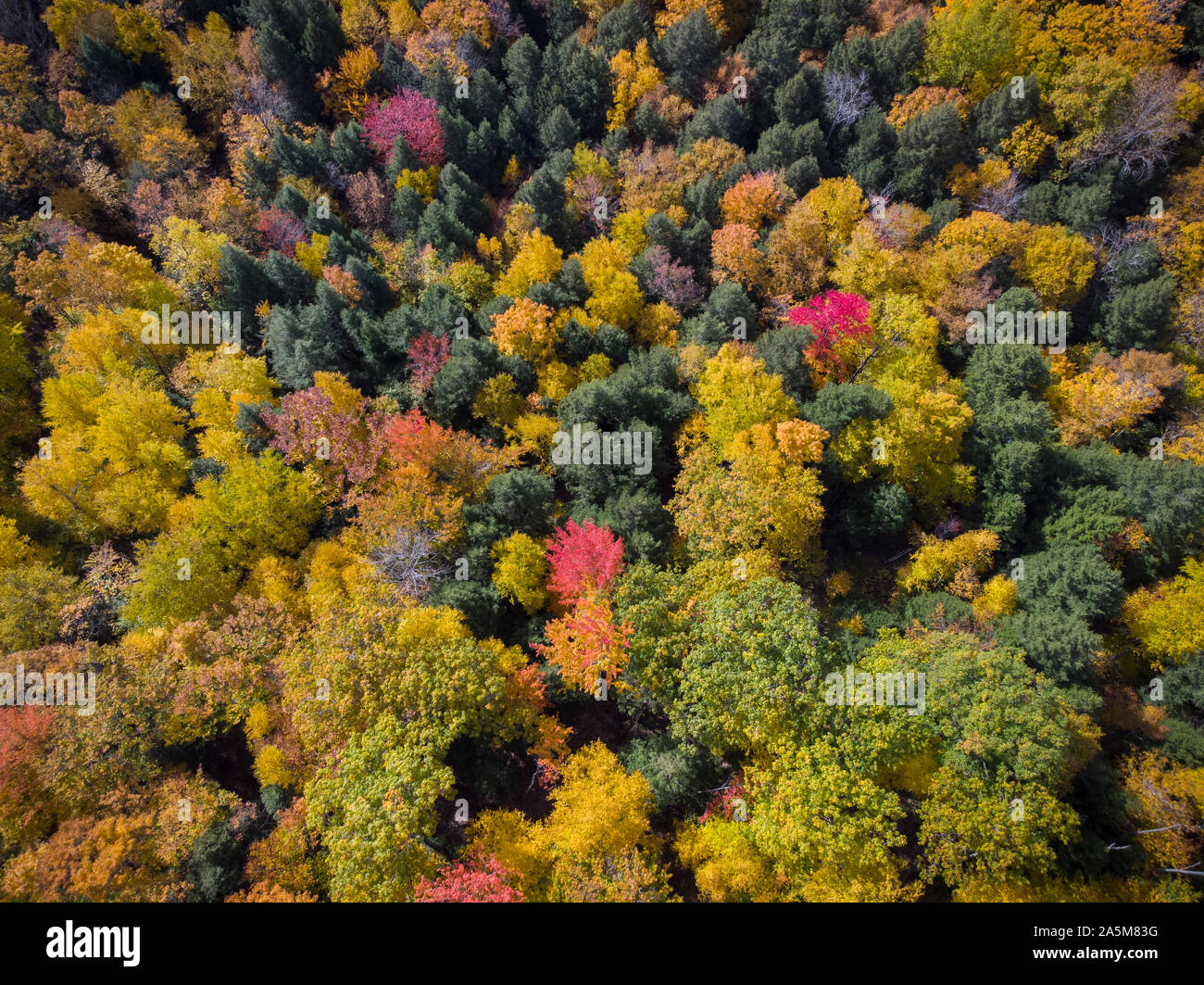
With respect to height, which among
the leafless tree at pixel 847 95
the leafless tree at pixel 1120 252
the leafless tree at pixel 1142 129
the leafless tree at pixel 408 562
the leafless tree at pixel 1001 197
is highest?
the leafless tree at pixel 847 95

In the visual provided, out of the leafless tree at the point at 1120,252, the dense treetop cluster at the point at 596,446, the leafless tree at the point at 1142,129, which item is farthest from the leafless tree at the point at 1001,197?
the leafless tree at the point at 1120,252

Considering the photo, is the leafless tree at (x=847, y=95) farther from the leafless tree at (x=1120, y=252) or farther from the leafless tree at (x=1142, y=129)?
the leafless tree at (x=1120, y=252)

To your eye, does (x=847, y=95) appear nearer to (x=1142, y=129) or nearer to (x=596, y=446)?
(x=1142, y=129)

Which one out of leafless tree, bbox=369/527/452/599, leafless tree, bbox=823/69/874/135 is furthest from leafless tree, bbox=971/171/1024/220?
leafless tree, bbox=369/527/452/599

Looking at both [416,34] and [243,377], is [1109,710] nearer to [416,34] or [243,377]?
[243,377]

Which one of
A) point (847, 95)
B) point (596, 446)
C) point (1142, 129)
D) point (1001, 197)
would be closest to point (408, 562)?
point (596, 446)

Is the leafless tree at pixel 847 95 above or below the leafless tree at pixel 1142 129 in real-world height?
above

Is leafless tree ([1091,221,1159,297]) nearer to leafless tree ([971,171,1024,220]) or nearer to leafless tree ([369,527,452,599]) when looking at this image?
leafless tree ([971,171,1024,220])
